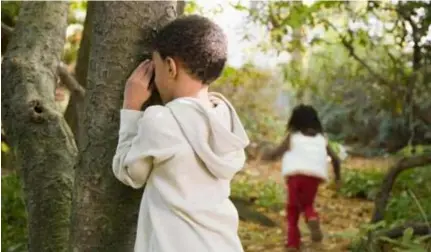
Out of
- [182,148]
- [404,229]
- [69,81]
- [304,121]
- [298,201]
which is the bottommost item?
[298,201]

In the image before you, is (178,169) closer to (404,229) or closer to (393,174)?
(404,229)

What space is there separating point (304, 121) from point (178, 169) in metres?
4.68

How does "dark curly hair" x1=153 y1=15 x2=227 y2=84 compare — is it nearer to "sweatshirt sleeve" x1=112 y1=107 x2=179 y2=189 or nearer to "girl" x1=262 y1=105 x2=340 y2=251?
"sweatshirt sleeve" x1=112 y1=107 x2=179 y2=189

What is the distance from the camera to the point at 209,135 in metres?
2.46

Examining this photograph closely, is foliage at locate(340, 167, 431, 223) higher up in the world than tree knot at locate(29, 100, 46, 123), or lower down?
lower down

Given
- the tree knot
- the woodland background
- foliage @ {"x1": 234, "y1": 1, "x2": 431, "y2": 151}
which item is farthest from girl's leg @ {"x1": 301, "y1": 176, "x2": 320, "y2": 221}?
the tree knot

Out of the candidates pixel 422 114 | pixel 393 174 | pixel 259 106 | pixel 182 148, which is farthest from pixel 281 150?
pixel 259 106

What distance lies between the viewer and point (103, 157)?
107 inches

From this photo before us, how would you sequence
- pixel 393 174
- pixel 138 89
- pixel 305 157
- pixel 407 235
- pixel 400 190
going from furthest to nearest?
pixel 400 190, pixel 305 157, pixel 393 174, pixel 407 235, pixel 138 89

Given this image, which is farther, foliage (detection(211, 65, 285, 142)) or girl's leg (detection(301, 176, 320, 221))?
foliage (detection(211, 65, 285, 142))

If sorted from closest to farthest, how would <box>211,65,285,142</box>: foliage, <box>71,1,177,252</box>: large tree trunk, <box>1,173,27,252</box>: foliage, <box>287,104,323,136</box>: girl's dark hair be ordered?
1. <box>71,1,177,252</box>: large tree trunk
2. <box>1,173,27,252</box>: foliage
3. <box>287,104,323,136</box>: girl's dark hair
4. <box>211,65,285,142</box>: foliage

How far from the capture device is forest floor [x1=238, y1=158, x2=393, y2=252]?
7289 mm

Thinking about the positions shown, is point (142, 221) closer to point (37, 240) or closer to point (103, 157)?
point (103, 157)

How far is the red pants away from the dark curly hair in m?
4.60
